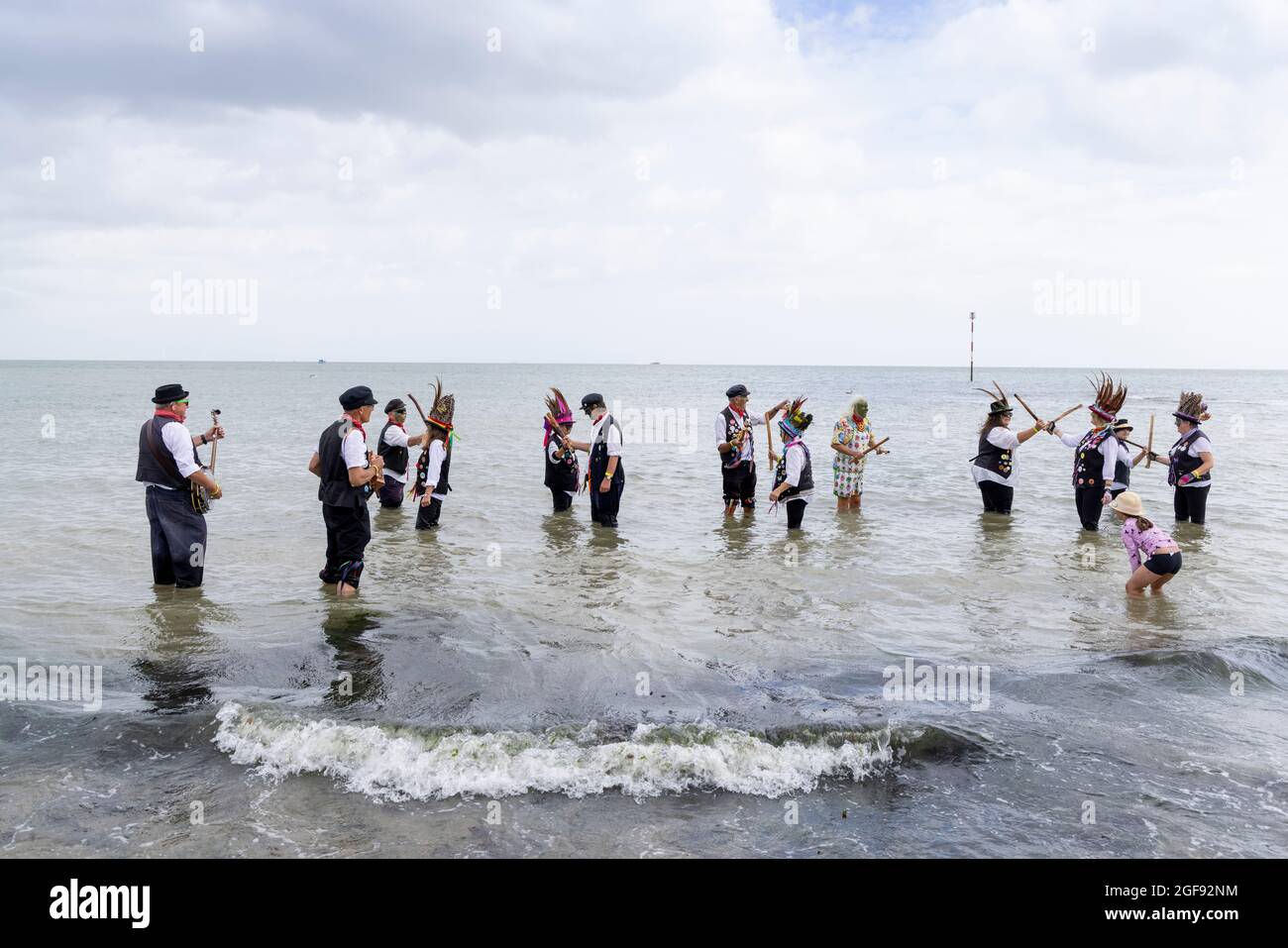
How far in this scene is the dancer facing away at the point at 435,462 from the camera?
11641 millimetres

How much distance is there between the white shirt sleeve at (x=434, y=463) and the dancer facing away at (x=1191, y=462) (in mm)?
10220

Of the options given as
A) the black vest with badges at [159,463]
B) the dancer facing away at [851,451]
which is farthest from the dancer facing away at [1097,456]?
the black vest with badges at [159,463]

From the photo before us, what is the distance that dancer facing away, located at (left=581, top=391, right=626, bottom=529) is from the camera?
1139 cm

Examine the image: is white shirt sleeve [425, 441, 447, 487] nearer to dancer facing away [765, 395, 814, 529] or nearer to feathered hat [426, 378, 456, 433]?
feathered hat [426, 378, 456, 433]

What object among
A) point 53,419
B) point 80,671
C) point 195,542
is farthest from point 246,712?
point 53,419

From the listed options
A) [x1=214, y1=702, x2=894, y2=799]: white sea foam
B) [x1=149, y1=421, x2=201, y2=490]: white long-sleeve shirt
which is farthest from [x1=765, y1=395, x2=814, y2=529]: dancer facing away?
[x1=149, y1=421, x2=201, y2=490]: white long-sleeve shirt

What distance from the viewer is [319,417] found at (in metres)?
44.2

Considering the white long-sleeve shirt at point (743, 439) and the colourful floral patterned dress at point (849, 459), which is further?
the colourful floral patterned dress at point (849, 459)

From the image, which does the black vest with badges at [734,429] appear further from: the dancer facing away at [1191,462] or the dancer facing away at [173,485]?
the dancer facing away at [173,485]

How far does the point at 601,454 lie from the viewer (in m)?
11.7

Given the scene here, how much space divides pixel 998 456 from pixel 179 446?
428 inches
